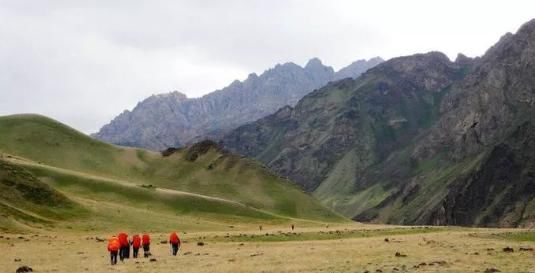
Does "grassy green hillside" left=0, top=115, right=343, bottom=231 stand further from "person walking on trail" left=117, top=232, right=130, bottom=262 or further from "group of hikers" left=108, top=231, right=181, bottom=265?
"person walking on trail" left=117, top=232, right=130, bottom=262

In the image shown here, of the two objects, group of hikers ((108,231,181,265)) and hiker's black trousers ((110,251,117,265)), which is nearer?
hiker's black trousers ((110,251,117,265))

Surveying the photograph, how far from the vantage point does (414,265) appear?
36.1 meters

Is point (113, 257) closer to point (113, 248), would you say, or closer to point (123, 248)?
point (123, 248)

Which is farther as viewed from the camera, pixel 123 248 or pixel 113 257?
pixel 123 248

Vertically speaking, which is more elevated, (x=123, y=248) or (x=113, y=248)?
(x=113, y=248)

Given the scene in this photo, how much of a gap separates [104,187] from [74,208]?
40.2m

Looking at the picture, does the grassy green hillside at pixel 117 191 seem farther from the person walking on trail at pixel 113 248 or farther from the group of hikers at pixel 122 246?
the person walking on trail at pixel 113 248

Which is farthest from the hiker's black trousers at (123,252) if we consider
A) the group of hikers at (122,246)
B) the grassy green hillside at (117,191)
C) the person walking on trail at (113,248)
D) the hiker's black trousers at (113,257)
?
the grassy green hillside at (117,191)

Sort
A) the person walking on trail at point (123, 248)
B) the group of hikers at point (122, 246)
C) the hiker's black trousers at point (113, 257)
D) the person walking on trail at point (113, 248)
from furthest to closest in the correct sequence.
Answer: the person walking on trail at point (123, 248) → the group of hikers at point (122, 246) → the person walking on trail at point (113, 248) → the hiker's black trousers at point (113, 257)

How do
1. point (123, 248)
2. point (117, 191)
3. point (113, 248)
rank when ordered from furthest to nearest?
point (117, 191), point (123, 248), point (113, 248)

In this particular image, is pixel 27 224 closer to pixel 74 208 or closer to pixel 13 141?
pixel 74 208

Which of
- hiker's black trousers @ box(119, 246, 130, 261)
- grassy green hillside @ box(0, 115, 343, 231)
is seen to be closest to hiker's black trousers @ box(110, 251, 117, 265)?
hiker's black trousers @ box(119, 246, 130, 261)

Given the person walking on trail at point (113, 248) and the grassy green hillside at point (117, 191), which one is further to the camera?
the grassy green hillside at point (117, 191)

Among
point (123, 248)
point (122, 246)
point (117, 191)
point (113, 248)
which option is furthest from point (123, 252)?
point (117, 191)
